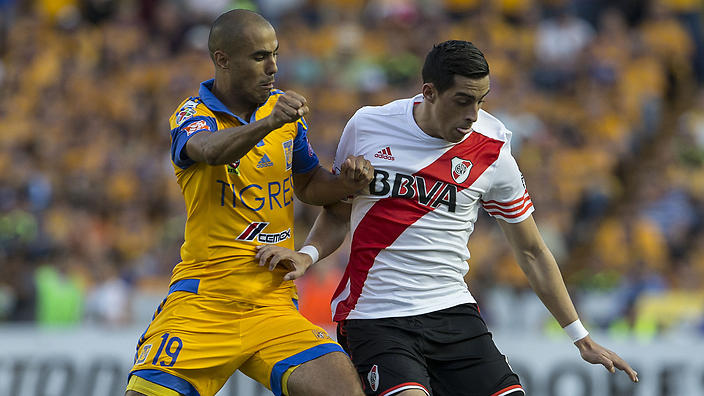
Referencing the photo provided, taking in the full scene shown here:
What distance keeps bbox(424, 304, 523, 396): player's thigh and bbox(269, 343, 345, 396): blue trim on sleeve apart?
0.51 m

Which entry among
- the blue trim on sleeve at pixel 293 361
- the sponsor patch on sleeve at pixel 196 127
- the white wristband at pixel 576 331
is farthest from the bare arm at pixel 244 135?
the white wristband at pixel 576 331

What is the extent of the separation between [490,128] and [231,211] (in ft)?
4.73

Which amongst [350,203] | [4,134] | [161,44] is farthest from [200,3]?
[350,203]

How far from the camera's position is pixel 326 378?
5.11 metres

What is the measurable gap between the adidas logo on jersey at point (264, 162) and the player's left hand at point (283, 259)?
0.41 meters

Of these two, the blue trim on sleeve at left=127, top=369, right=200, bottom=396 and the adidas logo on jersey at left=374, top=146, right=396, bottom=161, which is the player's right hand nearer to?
the adidas logo on jersey at left=374, top=146, right=396, bottom=161

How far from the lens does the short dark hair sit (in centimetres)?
519

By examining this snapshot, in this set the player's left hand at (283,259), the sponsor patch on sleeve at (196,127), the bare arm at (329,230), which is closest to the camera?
the sponsor patch on sleeve at (196,127)

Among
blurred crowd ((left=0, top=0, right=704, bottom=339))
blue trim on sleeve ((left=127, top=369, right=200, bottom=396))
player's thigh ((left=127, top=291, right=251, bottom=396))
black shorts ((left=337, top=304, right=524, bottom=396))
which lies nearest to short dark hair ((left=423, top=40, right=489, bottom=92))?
black shorts ((left=337, top=304, right=524, bottom=396))

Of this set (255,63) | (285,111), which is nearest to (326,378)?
(285,111)

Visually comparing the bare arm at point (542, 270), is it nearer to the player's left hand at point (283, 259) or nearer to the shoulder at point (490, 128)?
the shoulder at point (490, 128)

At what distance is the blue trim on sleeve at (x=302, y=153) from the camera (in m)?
5.63

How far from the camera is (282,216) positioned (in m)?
5.48

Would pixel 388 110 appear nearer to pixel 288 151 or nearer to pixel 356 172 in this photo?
pixel 356 172
